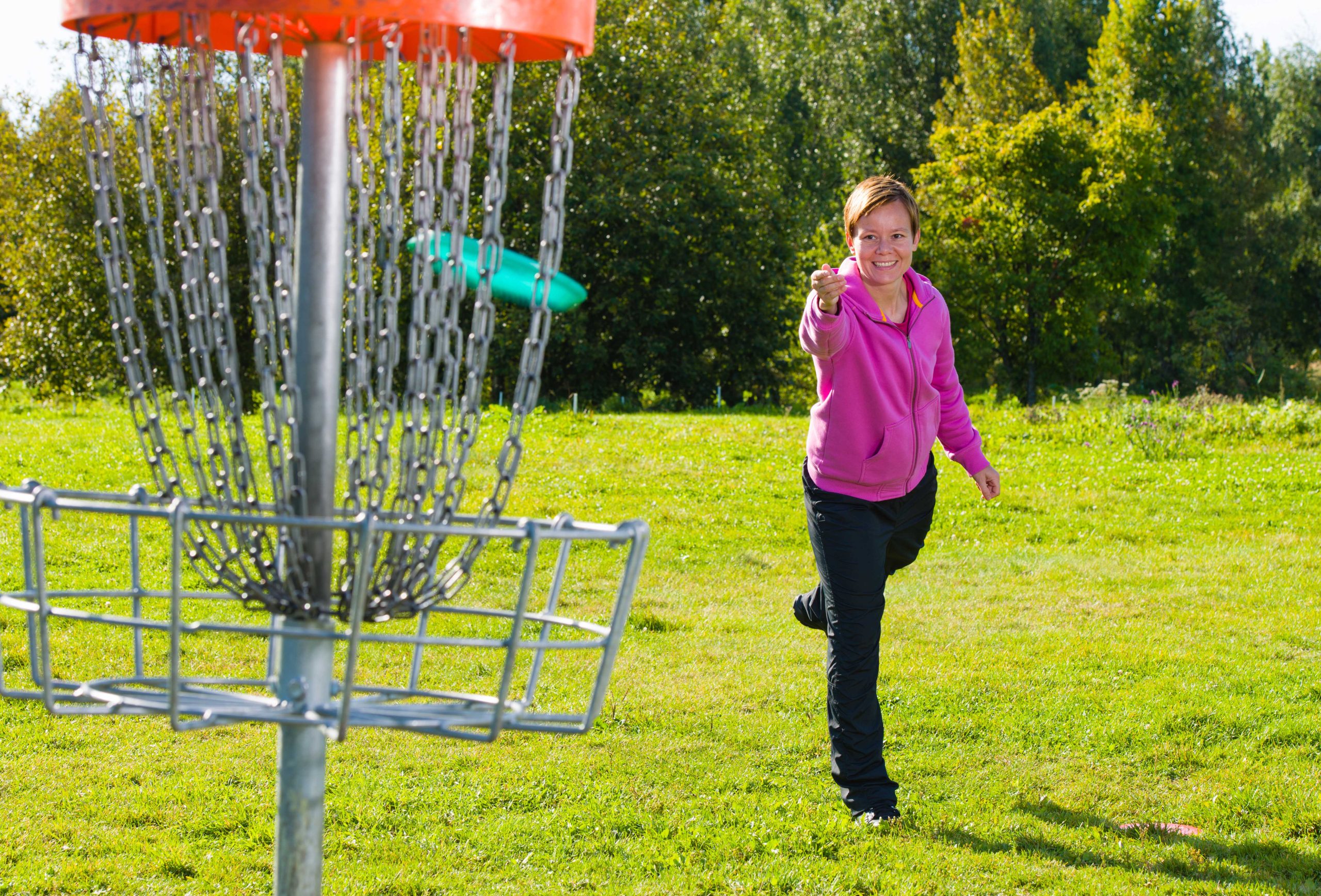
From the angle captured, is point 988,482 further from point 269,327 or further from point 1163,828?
point 269,327

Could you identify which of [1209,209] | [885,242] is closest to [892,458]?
[885,242]

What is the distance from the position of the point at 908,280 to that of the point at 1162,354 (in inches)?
1566

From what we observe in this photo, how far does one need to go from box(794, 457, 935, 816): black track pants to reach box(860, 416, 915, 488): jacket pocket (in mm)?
95

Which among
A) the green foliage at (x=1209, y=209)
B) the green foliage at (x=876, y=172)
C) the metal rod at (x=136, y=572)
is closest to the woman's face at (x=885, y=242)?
the metal rod at (x=136, y=572)

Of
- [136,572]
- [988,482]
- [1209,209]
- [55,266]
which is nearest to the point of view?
[136,572]

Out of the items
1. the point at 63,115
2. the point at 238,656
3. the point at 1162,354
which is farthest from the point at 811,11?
the point at 238,656

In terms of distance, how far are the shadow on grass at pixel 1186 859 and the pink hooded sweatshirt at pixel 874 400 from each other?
122 cm

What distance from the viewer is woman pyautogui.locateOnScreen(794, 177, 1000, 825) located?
452cm

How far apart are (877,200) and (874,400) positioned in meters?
0.67

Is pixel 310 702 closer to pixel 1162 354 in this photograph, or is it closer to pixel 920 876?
pixel 920 876

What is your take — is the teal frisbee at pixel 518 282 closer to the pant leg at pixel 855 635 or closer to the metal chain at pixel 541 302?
the pant leg at pixel 855 635

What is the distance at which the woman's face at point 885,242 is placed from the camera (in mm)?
4461

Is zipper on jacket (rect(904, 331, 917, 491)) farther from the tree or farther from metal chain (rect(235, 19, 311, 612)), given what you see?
the tree

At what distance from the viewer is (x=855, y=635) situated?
182 inches
